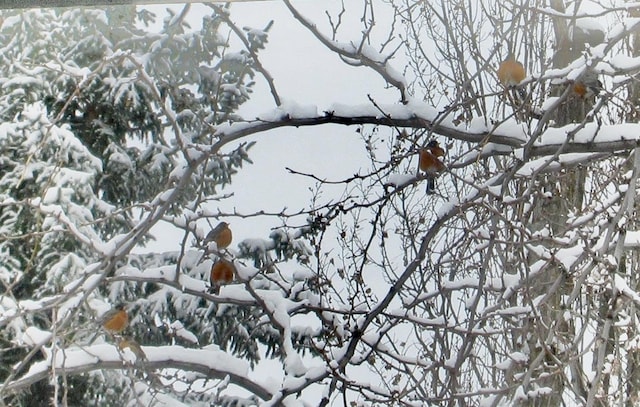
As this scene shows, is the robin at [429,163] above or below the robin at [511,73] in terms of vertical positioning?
below

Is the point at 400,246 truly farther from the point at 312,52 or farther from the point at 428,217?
the point at 312,52

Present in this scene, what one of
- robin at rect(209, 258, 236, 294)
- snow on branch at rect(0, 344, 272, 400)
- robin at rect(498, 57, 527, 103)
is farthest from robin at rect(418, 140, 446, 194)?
snow on branch at rect(0, 344, 272, 400)

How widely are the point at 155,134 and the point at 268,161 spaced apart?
0.39 m

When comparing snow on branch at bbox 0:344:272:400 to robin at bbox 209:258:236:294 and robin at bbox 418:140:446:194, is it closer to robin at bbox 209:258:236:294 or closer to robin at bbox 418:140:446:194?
robin at bbox 209:258:236:294

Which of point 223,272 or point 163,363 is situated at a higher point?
point 223,272

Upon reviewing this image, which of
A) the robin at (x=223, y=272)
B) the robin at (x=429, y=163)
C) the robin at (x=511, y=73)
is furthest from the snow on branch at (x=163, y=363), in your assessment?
the robin at (x=511, y=73)

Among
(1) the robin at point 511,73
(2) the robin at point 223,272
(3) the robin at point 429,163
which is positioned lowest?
(2) the robin at point 223,272

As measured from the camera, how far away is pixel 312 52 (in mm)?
2436

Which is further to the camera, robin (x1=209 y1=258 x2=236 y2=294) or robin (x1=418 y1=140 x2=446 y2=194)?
robin (x1=209 y1=258 x2=236 y2=294)

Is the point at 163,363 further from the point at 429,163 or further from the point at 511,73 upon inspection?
the point at 511,73

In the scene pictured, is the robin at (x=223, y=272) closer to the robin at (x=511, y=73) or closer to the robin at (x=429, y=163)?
the robin at (x=429, y=163)

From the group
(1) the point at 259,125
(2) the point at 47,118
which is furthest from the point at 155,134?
(1) the point at 259,125

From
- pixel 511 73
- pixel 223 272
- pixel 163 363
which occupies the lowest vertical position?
pixel 163 363

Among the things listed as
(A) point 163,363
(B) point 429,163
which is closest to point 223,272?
(A) point 163,363
